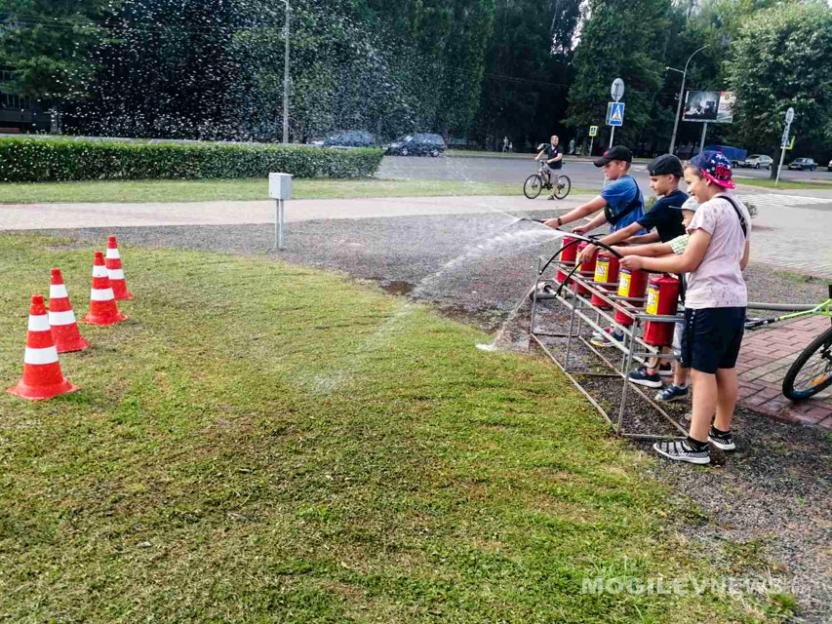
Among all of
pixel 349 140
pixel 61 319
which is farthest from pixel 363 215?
pixel 349 140

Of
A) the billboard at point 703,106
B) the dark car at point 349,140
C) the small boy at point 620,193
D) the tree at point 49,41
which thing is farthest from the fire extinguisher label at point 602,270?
the billboard at point 703,106

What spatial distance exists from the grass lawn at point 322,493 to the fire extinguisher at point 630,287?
64cm

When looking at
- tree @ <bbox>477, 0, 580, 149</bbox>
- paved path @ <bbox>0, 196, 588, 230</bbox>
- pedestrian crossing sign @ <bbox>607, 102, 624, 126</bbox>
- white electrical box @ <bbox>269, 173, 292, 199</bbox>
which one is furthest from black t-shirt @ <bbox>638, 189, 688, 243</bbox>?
tree @ <bbox>477, 0, 580, 149</bbox>

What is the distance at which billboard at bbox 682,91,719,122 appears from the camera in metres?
41.2

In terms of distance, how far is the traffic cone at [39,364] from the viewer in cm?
412

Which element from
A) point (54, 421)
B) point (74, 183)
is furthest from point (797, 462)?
point (74, 183)

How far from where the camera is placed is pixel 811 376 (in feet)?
15.9

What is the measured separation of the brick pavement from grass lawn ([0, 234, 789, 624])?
4.62ft

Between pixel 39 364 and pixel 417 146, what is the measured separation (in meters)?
37.5

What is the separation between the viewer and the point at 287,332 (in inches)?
226

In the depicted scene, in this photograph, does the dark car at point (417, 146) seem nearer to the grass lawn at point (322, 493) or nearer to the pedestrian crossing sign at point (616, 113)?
the pedestrian crossing sign at point (616, 113)

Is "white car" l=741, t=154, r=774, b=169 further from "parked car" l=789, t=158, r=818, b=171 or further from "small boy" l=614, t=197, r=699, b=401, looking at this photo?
"small boy" l=614, t=197, r=699, b=401

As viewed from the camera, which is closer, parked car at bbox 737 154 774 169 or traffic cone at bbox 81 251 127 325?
traffic cone at bbox 81 251 127 325

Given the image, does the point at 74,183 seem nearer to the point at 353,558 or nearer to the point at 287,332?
the point at 287,332
